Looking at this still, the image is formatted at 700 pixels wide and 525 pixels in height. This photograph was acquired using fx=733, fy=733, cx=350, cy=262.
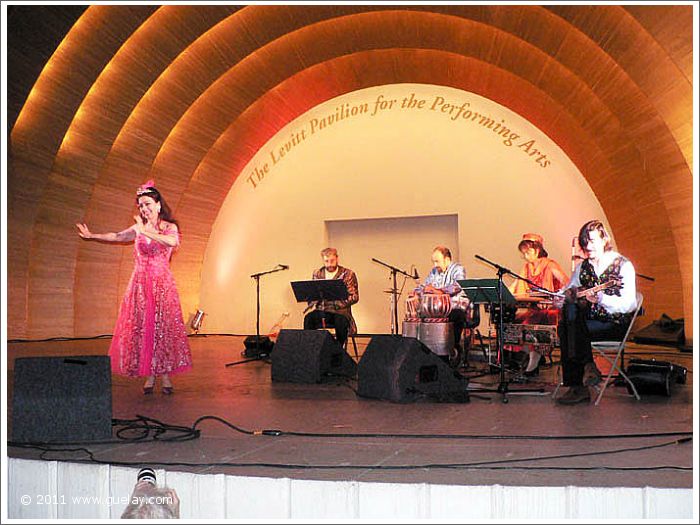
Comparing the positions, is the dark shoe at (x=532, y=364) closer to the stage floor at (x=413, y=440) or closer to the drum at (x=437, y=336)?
the stage floor at (x=413, y=440)

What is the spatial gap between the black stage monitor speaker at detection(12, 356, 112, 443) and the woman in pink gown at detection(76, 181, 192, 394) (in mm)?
1854

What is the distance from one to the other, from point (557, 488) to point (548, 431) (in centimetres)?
136


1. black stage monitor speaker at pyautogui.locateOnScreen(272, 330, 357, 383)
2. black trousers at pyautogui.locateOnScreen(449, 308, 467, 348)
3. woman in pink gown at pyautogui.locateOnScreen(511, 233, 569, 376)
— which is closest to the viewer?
black stage monitor speaker at pyautogui.locateOnScreen(272, 330, 357, 383)

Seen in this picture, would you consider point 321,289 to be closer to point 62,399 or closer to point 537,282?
point 537,282

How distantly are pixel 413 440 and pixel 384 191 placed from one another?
8869 millimetres

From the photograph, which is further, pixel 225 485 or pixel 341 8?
pixel 341 8

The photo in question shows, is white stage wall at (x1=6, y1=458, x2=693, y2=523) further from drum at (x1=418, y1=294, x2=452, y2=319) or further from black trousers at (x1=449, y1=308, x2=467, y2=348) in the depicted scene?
black trousers at (x1=449, y1=308, x2=467, y2=348)

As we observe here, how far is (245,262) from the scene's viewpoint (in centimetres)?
1312

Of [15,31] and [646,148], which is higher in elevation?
[15,31]

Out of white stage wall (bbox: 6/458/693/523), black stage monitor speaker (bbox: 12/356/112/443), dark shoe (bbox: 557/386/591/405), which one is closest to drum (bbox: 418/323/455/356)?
dark shoe (bbox: 557/386/591/405)

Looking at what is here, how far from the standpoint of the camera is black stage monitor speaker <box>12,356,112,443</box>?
3562 mm

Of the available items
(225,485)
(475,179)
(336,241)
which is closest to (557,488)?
(225,485)

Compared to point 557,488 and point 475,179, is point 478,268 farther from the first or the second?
point 557,488

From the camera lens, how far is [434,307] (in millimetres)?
6930
